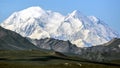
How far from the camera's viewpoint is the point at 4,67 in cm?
19138

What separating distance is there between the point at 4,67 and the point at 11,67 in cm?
796

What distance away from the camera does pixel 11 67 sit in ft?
652
